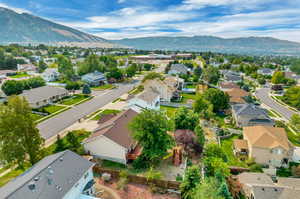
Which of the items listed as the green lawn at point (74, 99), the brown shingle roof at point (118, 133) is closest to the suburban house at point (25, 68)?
the green lawn at point (74, 99)

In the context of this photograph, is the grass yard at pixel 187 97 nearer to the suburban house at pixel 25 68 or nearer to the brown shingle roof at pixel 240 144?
the brown shingle roof at pixel 240 144

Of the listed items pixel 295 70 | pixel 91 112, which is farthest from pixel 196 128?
pixel 295 70

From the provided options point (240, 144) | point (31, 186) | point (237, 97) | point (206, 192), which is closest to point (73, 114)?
point (31, 186)

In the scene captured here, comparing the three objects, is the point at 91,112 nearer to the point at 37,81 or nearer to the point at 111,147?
the point at 111,147

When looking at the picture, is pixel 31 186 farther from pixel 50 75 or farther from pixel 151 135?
pixel 50 75

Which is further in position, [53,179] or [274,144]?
[274,144]

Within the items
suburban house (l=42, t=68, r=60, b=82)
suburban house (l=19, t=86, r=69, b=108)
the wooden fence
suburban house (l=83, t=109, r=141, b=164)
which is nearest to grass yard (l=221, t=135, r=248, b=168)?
the wooden fence

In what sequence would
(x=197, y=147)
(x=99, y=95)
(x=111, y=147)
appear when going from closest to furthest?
(x=111, y=147), (x=197, y=147), (x=99, y=95)

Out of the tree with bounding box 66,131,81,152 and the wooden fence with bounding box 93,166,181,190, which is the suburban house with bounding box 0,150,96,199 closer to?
the wooden fence with bounding box 93,166,181,190
